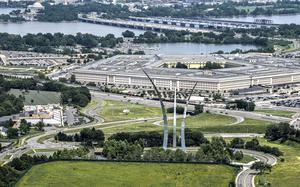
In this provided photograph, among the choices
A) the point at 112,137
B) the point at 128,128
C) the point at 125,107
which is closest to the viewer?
the point at 112,137

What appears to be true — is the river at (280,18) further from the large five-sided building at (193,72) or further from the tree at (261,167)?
the tree at (261,167)

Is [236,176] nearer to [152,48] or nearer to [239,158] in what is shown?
[239,158]

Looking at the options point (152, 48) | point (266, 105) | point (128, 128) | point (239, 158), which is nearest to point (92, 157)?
point (239, 158)

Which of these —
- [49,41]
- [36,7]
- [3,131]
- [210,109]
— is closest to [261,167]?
[3,131]

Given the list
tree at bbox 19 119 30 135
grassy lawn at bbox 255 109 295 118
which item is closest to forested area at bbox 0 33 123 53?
grassy lawn at bbox 255 109 295 118

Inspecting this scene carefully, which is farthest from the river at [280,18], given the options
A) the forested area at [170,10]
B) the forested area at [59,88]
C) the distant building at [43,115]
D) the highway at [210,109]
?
the distant building at [43,115]
